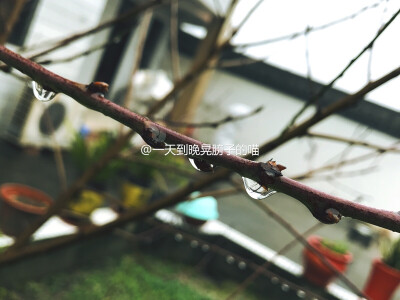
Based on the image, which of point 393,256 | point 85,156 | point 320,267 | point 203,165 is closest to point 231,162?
point 203,165

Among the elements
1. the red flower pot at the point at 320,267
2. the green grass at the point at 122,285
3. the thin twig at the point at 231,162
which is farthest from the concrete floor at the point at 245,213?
the thin twig at the point at 231,162

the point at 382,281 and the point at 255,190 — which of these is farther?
the point at 382,281

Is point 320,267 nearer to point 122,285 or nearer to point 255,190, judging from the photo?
point 122,285

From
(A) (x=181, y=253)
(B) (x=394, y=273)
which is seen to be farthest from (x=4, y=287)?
(B) (x=394, y=273)

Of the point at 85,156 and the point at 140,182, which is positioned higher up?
the point at 85,156

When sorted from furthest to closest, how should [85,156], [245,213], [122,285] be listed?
[245,213], [85,156], [122,285]

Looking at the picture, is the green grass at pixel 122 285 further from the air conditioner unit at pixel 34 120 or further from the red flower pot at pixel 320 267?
the air conditioner unit at pixel 34 120

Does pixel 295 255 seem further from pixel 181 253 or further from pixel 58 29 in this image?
pixel 58 29
